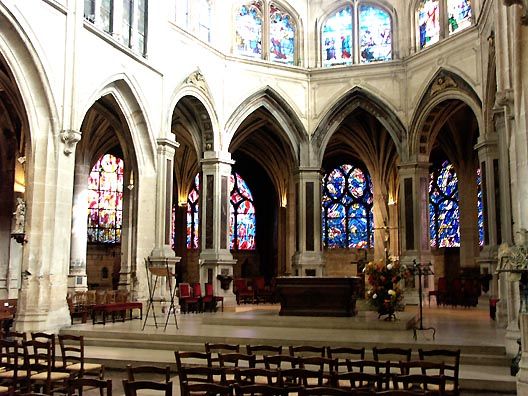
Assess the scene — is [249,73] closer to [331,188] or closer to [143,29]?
[143,29]

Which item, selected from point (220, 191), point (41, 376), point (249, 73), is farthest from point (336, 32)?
point (41, 376)

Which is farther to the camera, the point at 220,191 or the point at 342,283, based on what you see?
the point at 220,191

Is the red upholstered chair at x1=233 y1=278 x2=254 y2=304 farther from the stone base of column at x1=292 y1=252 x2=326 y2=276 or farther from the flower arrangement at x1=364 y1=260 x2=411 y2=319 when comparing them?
the flower arrangement at x1=364 y1=260 x2=411 y2=319

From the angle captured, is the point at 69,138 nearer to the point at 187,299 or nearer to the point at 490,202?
the point at 187,299

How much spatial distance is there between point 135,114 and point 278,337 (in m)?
8.20

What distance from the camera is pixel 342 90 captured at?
22.2m

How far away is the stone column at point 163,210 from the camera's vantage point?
1706 cm

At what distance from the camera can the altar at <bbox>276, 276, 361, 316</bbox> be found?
14.8m

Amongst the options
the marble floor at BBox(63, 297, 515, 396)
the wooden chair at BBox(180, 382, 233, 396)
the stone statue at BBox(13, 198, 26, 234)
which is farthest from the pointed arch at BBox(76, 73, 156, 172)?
the wooden chair at BBox(180, 382, 233, 396)

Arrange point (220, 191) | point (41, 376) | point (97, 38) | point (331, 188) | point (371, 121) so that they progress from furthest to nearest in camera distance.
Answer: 1. point (331, 188)
2. point (371, 121)
3. point (220, 191)
4. point (97, 38)
5. point (41, 376)

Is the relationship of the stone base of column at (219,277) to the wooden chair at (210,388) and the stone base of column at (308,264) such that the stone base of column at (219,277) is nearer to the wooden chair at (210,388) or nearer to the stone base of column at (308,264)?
the stone base of column at (308,264)

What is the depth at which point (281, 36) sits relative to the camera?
74.8 ft

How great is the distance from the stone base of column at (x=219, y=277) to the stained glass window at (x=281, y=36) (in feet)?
25.9

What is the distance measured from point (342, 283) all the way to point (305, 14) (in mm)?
12229
